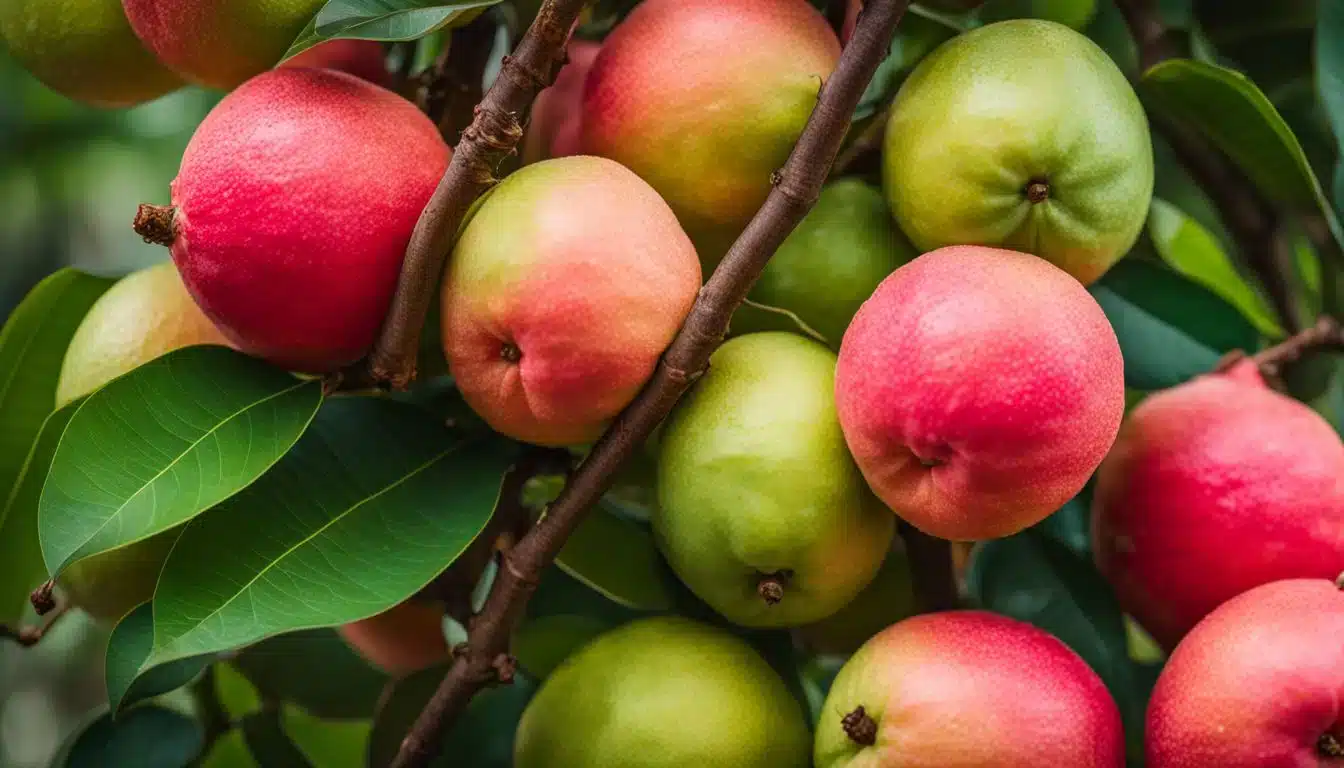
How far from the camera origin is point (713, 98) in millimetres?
688

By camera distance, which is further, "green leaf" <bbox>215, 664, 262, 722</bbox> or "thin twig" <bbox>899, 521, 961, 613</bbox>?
"green leaf" <bbox>215, 664, 262, 722</bbox>

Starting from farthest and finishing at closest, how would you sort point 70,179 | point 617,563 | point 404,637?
1. point 70,179
2. point 404,637
3. point 617,563

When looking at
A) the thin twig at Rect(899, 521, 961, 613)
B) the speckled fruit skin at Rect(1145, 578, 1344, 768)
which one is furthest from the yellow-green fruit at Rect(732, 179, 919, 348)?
the speckled fruit skin at Rect(1145, 578, 1344, 768)

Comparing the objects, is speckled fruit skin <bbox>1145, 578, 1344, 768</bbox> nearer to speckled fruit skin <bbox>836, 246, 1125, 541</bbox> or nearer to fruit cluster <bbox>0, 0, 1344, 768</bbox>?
fruit cluster <bbox>0, 0, 1344, 768</bbox>

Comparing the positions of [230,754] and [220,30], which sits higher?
[220,30]

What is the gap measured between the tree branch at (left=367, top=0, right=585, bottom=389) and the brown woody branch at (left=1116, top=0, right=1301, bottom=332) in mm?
572

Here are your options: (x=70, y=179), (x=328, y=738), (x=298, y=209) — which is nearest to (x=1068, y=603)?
(x=298, y=209)

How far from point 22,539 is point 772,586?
0.53 meters

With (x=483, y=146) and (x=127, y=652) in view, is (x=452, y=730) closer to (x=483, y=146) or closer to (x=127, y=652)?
(x=127, y=652)

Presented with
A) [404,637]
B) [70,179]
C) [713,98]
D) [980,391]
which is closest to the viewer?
[980,391]

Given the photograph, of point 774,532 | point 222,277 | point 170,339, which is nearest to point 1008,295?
point 774,532

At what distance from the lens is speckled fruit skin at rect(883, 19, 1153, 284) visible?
0.65m

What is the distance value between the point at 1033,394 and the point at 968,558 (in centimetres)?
35

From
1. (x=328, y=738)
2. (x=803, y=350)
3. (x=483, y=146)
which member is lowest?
(x=328, y=738)
